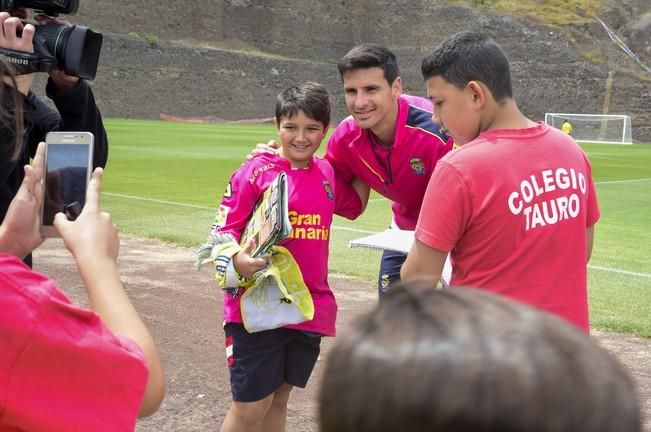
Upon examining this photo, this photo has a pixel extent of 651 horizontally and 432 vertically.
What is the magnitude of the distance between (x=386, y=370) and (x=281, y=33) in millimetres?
74118

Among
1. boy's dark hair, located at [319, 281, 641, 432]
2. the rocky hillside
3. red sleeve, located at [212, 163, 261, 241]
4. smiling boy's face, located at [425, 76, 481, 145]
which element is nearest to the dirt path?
red sleeve, located at [212, 163, 261, 241]

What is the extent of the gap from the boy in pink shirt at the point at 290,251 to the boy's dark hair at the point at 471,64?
3.69ft

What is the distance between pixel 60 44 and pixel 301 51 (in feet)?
238

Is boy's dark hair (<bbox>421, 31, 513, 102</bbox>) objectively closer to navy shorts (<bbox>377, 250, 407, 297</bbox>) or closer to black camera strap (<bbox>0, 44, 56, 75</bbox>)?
black camera strap (<bbox>0, 44, 56, 75</bbox>)

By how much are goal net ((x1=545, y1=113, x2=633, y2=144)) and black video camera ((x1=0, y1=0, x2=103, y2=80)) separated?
172 ft

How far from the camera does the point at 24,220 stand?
2312 mm

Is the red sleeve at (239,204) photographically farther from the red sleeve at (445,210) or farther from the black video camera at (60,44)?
the red sleeve at (445,210)

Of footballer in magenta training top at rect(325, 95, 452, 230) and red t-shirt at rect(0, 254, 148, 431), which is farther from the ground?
footballer in magenta training top at rect(325, 95, 452, 230)

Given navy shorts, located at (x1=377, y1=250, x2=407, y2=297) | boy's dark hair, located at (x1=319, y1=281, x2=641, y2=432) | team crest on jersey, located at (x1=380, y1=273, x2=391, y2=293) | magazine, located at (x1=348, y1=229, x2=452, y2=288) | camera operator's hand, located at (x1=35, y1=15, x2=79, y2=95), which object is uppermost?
camera operator's hand, located at (x1=35, y1=15, x2=79, y2=95)

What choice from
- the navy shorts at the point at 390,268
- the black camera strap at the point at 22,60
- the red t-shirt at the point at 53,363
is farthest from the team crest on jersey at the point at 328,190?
the red t-shirt at the point at 53,363

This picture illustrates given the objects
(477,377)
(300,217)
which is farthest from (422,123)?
(477,377)

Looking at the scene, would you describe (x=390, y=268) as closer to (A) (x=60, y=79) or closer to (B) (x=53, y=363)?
(A) (x=60, y=79)

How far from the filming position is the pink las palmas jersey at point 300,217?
4102 millimetres

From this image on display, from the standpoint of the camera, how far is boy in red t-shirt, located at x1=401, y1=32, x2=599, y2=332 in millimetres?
3029
